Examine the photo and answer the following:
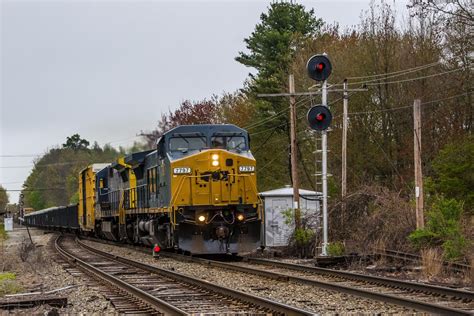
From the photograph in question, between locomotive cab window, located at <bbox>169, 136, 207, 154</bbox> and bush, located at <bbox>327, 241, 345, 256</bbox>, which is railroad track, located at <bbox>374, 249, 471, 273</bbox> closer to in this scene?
bush, located at <bbox>327, 241, 345, 256</bbox>

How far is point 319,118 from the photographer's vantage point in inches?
691

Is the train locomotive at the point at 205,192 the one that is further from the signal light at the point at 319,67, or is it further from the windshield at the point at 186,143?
the signal light at the point at 319,67

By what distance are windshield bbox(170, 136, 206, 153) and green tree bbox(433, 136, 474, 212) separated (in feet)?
32.2

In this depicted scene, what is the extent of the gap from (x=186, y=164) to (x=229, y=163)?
45.6 inches

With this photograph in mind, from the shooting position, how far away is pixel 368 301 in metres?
10.8

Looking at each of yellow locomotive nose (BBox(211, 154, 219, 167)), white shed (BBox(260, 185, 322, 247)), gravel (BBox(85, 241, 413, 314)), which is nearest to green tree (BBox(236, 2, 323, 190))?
white shed (BBox(260, 185, 322, 247))

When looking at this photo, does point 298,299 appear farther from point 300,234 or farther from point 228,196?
point 300,234

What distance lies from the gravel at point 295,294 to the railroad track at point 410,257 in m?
3.11

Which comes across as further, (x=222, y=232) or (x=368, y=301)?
(x=222, y=232)

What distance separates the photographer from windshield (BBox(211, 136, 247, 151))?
20.6m

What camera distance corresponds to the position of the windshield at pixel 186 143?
2047cm

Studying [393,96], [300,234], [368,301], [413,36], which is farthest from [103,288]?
[413,36]

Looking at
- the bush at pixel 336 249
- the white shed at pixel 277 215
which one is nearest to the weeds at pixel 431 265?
the bush at pixel 336 249

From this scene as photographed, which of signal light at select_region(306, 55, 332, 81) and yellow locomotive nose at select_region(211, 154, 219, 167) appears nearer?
signal light at select_region(306, 55, 332, 81)
